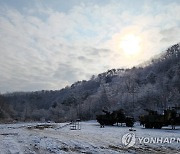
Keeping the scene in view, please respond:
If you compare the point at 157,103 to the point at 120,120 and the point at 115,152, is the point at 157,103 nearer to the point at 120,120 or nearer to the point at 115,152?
the point at 120,120

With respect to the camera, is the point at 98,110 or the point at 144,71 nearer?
the point at 98,110

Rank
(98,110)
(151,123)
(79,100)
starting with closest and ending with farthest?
(151,123)
(98,110)
(79,100)

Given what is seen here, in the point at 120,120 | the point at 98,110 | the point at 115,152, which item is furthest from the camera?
the point at 98,110

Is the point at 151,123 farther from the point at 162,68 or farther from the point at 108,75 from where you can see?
the point at 108,75

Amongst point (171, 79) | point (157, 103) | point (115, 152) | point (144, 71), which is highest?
point (144, 71)

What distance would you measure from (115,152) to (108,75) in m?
171

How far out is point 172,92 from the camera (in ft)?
300

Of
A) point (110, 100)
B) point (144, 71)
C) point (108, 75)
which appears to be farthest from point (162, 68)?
point (108, 75)

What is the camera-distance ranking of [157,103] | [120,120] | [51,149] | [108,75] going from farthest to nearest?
[108,75] → [157,103] → [120,120] → [51,149]

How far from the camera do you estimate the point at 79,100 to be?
14575cm

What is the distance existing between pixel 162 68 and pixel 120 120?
89871 millimetres

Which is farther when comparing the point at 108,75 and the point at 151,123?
the point at 108,75

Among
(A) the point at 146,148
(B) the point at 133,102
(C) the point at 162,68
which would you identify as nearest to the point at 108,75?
(C) the point at 162,68

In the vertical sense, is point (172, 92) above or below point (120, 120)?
above
